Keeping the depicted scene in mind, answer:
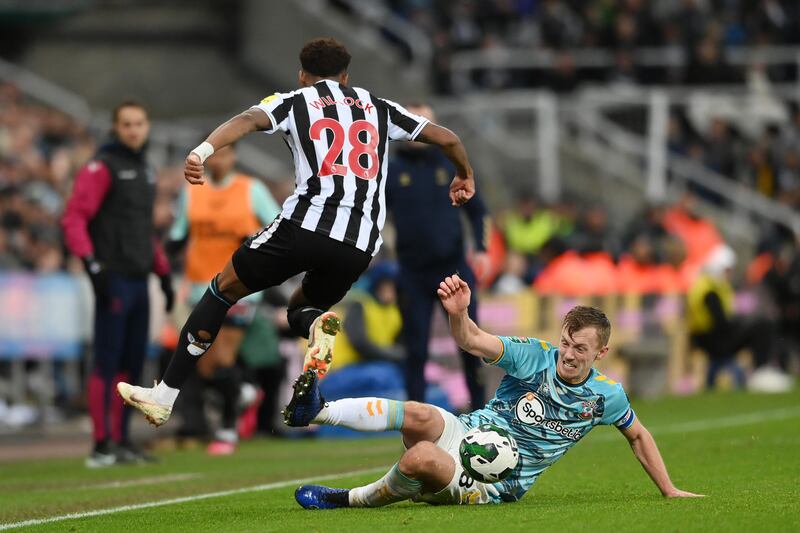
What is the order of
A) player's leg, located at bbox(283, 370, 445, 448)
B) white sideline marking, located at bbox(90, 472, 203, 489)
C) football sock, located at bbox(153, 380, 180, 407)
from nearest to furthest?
1. player's leg, located at bbox(283, 370, 445, 448)
2. football sock, located at bbox(153, 380, 180, 407)
3. white sideline marking, located at bbox(90, 472, 203, 489)

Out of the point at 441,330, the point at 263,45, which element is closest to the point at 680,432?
the point at 441,330

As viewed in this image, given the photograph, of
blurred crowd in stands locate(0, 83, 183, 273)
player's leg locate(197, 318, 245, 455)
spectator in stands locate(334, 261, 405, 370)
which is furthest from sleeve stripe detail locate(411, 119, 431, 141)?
blurred crowd in stands locate(0, 83, 183, 273)

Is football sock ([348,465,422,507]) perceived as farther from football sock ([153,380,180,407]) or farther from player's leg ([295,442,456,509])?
football sock ([153,380,180,407])

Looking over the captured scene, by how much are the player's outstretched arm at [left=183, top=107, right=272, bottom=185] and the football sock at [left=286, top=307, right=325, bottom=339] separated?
3.78ft

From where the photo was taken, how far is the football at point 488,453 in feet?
26.9

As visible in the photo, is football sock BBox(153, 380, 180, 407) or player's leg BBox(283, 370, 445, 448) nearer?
player's leg BBox(283, 370, 445, 448)

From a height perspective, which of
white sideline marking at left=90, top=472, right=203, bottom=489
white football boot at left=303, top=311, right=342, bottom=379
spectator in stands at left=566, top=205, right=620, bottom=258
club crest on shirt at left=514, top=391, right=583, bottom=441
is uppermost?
spectator in stands at left=566, top=205, right=620, bottom=258

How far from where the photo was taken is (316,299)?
9.20 meters

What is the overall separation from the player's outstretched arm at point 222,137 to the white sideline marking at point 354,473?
1998 mm

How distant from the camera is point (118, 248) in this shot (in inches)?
489

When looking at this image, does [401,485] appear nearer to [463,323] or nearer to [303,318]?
[463,323]

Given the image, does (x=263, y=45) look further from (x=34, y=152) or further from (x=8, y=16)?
(x=34, y=152)

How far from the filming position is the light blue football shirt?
8344mm

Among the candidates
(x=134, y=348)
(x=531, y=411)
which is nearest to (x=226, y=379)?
(x=134, y=348)
